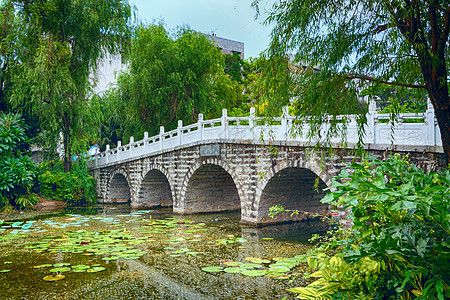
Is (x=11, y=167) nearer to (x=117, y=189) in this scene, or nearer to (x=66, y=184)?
(x=66, y=184)

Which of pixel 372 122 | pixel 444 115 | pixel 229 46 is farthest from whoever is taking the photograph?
pixel 229 46

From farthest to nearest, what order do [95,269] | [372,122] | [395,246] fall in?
[372,122] → [95,269] → [395,246]

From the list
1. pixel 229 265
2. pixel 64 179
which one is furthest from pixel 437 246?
pixel 64 179

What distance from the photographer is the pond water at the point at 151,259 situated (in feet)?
17.8

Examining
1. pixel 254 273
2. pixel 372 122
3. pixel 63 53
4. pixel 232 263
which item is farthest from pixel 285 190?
pixel 63 53

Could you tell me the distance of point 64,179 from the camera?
16594 mm

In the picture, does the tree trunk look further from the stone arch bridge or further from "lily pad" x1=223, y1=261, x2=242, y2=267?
"lily pad" x1=223, y1=261, x2=242, y2=267

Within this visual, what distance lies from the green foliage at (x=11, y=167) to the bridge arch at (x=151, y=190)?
387cm

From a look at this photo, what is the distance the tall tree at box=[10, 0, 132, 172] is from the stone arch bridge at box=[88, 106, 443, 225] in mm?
2784

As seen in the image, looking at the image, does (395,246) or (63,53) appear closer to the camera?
(395,246)

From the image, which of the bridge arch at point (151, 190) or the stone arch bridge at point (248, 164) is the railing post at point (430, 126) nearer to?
the stone arch bridge at point (248, 164)

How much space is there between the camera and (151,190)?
16.5 metres

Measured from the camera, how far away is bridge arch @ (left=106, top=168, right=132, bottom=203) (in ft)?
59.5

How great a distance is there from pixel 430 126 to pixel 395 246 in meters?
4.75
